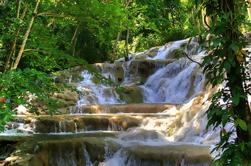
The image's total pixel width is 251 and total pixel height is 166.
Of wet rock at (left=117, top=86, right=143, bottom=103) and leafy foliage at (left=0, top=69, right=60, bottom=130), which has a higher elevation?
wet rock at (left=117, top=86, right=143, bottom=103)

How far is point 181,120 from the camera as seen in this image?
10969mm

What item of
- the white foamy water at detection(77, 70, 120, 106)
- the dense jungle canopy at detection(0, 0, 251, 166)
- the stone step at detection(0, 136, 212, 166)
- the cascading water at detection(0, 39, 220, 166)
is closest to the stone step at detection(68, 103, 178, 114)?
the cascading water at detection(0, 39, 220, 166)

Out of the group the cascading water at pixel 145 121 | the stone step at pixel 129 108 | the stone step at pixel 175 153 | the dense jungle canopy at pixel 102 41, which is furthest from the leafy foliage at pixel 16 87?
the stone step at pixel 129 108

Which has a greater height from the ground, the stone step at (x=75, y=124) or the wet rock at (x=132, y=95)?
the wet rock at (x=132, y=95)

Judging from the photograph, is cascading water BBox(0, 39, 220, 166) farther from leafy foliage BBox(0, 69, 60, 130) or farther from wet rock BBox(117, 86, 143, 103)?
leafy foliage BBox(0, 69, 60, 130)

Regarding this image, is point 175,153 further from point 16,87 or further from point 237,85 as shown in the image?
point 237,85

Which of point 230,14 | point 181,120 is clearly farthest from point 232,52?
point 181,120

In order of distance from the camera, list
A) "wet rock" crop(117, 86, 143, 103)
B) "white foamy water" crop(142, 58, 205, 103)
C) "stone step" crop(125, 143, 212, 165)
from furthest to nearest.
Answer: "wet rock" crop(117, 86, 143, 103) → "white foamy water" crop(142, 58, 205, 103) → "stone step" crop(125, 143, 212, 165)

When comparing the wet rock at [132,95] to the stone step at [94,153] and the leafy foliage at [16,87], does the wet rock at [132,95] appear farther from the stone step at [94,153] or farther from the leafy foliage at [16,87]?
the leafy foliage at [16,87]

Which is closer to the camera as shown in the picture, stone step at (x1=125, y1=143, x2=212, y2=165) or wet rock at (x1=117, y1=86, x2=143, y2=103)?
stone step at (x1=125, y1=143, x2=212, y2=165)

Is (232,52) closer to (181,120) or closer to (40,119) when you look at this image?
(181,120)

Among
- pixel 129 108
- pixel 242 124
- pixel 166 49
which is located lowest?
pixel 242 124

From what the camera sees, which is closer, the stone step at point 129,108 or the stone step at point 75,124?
the stone step at point 75,124

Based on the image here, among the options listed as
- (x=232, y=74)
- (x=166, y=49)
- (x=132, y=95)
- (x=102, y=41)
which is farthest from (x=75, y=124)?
(x=166, y=49)
